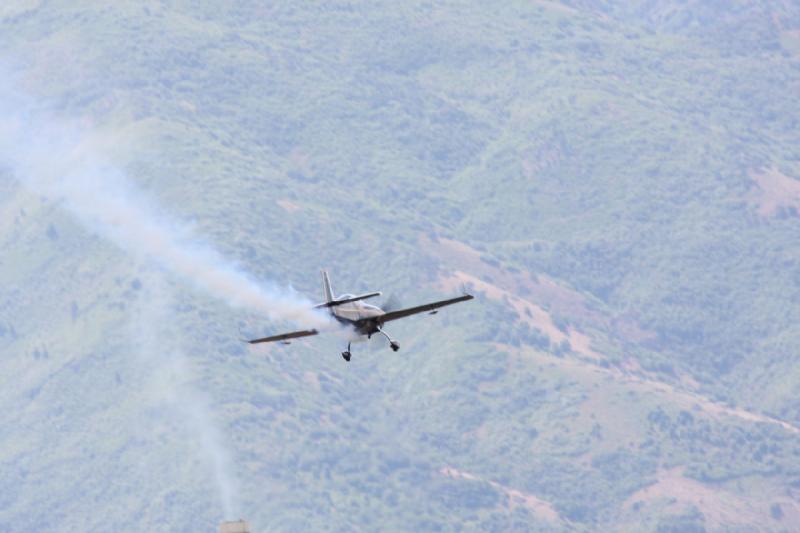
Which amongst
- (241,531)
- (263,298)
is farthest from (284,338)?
(241,531)

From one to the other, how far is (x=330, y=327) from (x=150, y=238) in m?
37.8

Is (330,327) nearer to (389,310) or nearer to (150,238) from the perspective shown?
(389,310)

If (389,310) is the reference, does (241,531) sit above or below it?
below

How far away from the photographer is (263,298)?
157 meters


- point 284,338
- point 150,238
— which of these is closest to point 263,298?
point 284,338

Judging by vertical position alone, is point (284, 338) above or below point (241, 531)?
above

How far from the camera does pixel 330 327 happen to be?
512ft

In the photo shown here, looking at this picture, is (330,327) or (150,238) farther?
(150,238)

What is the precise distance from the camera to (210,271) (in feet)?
547

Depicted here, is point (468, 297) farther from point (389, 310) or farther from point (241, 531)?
point (241, 531)

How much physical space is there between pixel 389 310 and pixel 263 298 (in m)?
7.62

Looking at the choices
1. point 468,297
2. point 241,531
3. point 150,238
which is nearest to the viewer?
point 468,297

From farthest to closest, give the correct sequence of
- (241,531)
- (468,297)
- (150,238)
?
(150,238)
(241,531)
(468,297)

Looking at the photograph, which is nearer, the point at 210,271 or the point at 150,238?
the point at 210,271
